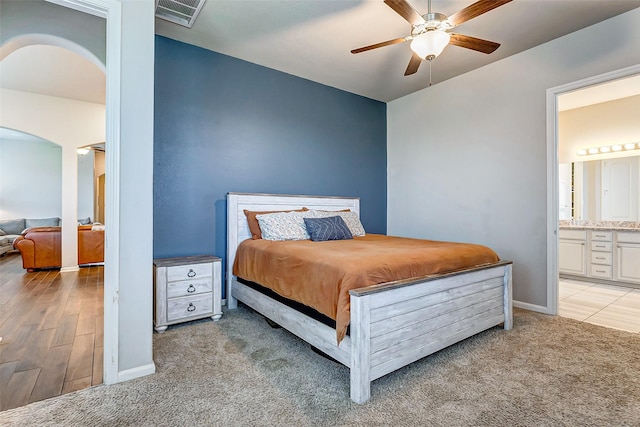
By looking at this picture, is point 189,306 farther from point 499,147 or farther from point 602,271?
point 602,271

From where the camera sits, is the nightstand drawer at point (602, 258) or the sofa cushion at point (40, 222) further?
the sofa cushion at point (40, 222)

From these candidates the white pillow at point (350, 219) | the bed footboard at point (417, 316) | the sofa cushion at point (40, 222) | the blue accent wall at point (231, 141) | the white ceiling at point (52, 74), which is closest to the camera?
the bed footboard at point (417, 316)

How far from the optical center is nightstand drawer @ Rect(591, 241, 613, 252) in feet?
14.3

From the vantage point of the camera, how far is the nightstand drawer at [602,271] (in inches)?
172

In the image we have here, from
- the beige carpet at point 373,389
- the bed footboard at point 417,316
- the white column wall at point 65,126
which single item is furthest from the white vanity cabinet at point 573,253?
the white column wall at point 65,126

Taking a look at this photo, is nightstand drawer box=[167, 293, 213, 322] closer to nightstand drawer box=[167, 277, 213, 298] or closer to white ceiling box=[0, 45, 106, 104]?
nightstand drawer box=[167, 277, 213, 298]

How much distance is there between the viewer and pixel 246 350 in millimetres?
2326

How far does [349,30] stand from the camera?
293cm

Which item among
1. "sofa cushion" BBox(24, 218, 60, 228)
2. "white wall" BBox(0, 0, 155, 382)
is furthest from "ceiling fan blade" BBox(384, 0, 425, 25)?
"sofa cushion" BBox(24, 218, 60, 228)

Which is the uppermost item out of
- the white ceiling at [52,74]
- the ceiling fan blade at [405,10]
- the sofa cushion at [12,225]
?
the white ceiling at [52,74]

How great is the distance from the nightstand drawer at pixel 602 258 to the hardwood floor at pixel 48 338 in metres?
6.01

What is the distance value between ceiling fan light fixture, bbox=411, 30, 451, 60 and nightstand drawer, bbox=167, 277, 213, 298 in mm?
2658

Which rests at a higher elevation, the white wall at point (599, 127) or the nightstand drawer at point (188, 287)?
the white wall at point (599, 127)

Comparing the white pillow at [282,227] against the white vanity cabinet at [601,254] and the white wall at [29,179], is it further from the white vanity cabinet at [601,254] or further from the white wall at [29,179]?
the white wall at [29,179]
